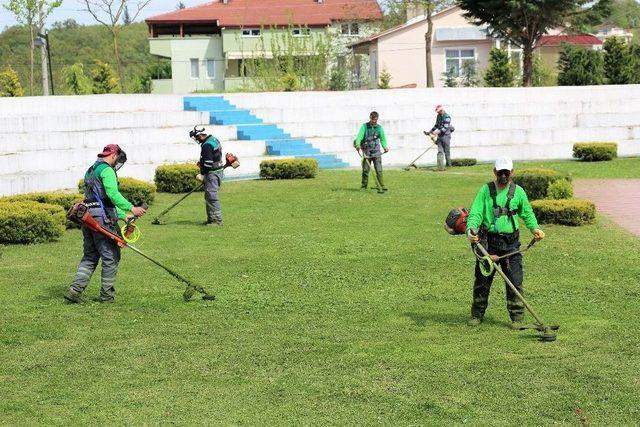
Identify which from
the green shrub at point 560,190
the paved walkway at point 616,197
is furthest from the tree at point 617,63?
the green shrub at point 560,190

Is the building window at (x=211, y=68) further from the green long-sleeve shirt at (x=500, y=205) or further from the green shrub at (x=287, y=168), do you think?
the green long-sleeve shirt at (x=500, y=205)

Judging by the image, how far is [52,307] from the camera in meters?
10.6

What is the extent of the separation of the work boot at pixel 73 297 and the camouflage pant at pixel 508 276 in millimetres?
4141

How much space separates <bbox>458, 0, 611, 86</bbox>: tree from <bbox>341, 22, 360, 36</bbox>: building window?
1808 centimetres

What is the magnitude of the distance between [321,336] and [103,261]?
9.13 feet

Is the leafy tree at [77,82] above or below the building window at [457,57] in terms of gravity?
below

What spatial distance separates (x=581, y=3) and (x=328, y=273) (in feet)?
98.5

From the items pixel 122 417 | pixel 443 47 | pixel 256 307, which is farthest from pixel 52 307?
pixel 443 47

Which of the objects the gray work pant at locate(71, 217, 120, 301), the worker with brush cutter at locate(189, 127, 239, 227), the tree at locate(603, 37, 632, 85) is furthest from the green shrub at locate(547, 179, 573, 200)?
the tree at locate(603, 37, 632, 85)

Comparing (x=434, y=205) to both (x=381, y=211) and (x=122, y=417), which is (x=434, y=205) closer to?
(x=381, y=211)

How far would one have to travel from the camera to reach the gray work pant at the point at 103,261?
10617mm

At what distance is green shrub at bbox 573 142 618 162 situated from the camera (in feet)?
90.4

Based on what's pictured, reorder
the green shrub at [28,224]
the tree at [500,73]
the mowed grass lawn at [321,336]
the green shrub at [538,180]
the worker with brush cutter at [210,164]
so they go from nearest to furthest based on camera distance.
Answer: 1. the mowed grass lawn at [321,336]
2. the green shrub at [28,224]
3. the worker with brush cutter at [210,164]
4. the green shrub at [538,180]
5. the tree at [500,73]

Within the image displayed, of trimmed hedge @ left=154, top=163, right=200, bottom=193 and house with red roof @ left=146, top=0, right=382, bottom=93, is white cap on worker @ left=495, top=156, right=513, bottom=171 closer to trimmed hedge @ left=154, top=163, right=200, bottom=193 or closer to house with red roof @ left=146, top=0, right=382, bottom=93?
trimmed hedge @ left=154, top=163, right=200, bottom=193
